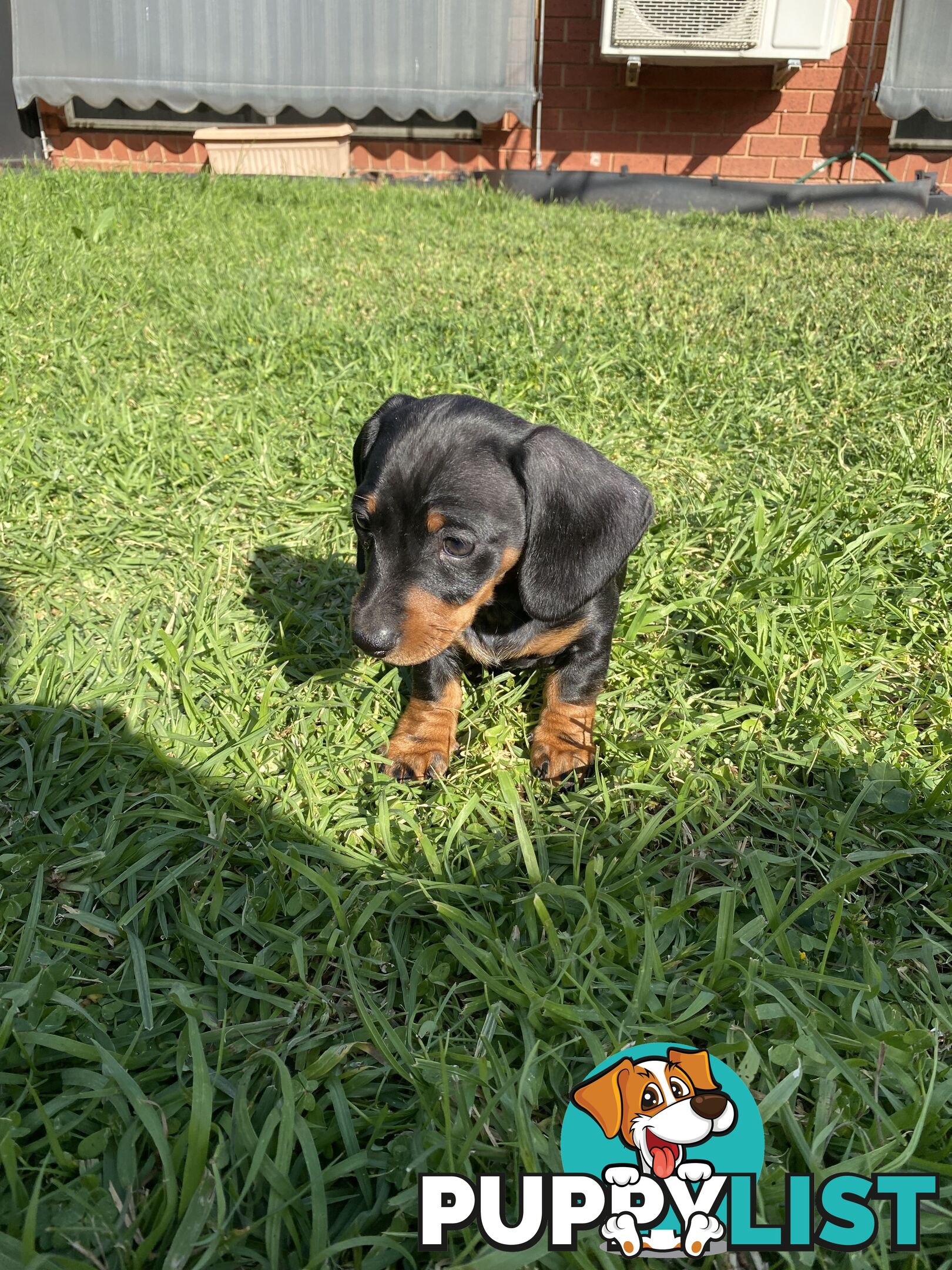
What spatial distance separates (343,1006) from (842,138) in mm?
11510

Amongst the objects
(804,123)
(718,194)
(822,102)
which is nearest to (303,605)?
(718,194)

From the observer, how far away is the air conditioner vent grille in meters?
8.98

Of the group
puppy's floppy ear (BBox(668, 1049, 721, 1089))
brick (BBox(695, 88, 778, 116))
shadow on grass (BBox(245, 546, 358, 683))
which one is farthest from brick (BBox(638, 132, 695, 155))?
puppy's floppy ear (BBox(668, 1049, 721, 1089))

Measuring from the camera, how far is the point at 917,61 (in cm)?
973

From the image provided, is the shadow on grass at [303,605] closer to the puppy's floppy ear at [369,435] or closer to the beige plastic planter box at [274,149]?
the puppy's floppy ear at [369,435]

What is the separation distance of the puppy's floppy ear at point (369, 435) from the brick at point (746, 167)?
997 cm

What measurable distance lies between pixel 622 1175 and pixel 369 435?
162 centimetres

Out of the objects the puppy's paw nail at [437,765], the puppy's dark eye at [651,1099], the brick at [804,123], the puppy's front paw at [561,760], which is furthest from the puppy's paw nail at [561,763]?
the brick at [804,123]

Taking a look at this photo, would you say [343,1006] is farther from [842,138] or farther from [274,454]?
[842,138]

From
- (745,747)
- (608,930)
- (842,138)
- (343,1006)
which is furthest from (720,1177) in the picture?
(842,138)

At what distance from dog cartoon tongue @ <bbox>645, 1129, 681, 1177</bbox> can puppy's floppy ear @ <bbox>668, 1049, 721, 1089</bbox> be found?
0.09 meters

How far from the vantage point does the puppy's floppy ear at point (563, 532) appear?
2.05 metres

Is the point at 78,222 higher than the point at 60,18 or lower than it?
lower

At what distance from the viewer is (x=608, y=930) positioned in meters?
1.72
